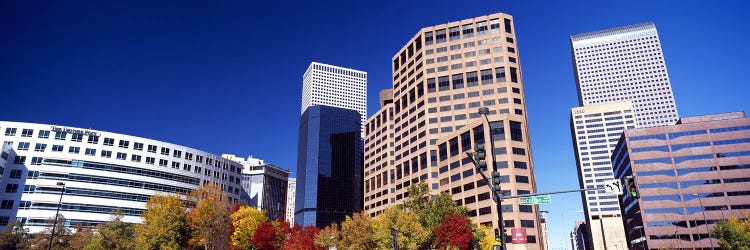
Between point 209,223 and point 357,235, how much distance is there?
2199 cm

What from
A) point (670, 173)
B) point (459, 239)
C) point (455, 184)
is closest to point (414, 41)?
point (455, 184)

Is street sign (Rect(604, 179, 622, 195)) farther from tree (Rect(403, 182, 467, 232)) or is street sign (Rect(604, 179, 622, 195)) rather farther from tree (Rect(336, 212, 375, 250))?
tree (Rect(336, 212, 375, 250))

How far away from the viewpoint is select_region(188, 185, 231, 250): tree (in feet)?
206

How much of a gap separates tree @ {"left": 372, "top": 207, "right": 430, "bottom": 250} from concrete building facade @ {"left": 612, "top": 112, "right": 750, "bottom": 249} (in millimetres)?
81443

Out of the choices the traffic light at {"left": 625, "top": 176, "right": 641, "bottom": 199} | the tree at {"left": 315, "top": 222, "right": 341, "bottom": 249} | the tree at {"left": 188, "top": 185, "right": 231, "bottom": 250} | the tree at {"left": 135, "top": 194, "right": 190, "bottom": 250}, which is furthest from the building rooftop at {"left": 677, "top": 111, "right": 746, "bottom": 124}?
the tree at {"left": 135, "top": 194, "right": 190, "bottom": 250}

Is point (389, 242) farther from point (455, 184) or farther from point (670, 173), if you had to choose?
point (670, 173)

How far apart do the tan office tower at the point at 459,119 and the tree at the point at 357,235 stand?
36358 mm

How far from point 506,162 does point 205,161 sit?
257 feet

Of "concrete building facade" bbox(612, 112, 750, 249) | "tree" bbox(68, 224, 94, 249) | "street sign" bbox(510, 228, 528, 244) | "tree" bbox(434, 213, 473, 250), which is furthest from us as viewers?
"concrete building facade" bbox(612, 112, 750, 249)

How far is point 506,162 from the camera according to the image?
97.3 m

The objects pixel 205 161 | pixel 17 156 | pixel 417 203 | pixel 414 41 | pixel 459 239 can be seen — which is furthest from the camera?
pixel 414 41

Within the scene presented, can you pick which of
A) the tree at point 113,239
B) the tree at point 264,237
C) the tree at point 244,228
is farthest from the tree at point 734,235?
the tree at point 113,239

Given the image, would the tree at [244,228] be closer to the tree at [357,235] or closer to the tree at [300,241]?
the tree at [300,241]

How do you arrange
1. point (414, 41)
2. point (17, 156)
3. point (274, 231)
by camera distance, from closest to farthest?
point (274, 231)
point (17, 156)
point (414, 41)
